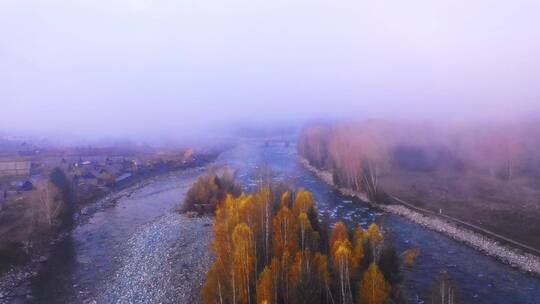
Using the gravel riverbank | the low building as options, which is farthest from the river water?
the low building

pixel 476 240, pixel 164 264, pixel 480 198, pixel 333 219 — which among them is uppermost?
pixel 480 198

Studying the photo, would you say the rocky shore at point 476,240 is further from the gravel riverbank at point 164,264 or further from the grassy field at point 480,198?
the gravel riverbank at point 164,264

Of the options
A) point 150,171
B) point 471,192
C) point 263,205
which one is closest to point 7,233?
point 263,205

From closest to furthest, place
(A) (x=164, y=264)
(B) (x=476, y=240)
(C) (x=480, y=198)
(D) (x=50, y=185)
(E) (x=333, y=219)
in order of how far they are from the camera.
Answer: (A) (x=164, y=264), (B) (x=476, y=240), (E) (x=333, y=219), (D) (x=50, y=185), (C) (x=480, y=198)

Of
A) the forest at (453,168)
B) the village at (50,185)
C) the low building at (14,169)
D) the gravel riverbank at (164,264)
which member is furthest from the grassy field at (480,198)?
the low building at (14,169)

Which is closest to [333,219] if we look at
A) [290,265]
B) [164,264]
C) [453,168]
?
[164,264]

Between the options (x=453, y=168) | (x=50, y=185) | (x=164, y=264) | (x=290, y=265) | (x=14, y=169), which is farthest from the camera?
(x=14, y=169)

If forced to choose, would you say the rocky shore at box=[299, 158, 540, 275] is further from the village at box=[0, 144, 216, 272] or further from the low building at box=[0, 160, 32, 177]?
the low building at box=[0, 160, 32, 177]

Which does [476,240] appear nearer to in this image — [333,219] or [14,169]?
[333,219]

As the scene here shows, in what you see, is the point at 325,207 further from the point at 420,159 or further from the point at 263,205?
the point at 420,159
